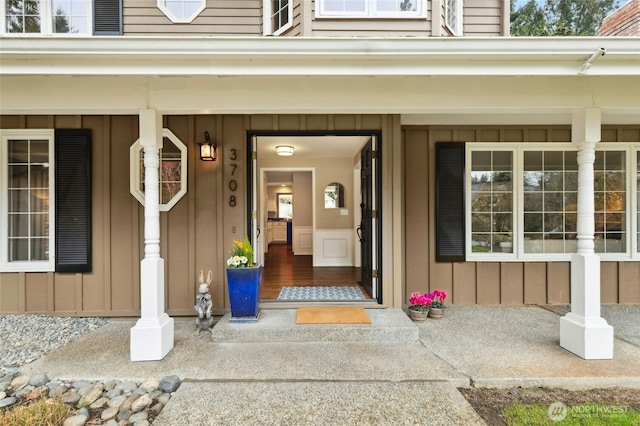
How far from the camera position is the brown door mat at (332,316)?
10.6 feet

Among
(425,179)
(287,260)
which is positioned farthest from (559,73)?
(287,260)

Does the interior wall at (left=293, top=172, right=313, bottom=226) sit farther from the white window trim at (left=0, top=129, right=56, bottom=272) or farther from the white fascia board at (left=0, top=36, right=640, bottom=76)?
the white fascia board at (left=0, top=36, right=640, bottom=76)

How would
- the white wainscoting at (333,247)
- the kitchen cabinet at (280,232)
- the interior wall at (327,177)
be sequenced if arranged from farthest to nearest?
1. the kitchen cabinet at (280,232)
2. the interior wall at (327,177)
3. the white wainscoting at (333,247)

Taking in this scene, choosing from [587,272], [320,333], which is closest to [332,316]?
[320,333]

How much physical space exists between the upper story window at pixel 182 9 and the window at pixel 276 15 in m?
0.87

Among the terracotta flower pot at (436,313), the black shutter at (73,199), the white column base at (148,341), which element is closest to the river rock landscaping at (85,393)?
the white column base at (148,341)

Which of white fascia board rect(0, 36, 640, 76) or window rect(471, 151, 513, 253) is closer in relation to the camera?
white fascia board rect(0, 36, 640, 76)

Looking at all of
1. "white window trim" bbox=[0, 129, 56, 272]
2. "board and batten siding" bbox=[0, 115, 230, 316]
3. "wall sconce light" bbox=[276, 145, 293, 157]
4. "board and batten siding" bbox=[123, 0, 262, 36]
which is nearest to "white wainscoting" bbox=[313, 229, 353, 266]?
"wall sconce light" bbox=[276, 145, 293, 157]

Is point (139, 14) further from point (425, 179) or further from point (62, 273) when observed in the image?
point (425, 179)

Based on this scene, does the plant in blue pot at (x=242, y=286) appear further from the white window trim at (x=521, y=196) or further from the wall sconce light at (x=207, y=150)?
the white window trim at (x=521, y=196)

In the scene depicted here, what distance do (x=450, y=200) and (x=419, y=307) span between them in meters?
1.44

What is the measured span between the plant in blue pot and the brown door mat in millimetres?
511

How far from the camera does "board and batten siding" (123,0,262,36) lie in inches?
166

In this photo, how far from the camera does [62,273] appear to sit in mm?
3801
